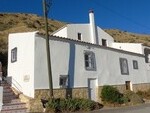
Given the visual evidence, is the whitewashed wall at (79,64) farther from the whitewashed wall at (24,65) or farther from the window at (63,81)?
the whitewashed wall at (24,65)

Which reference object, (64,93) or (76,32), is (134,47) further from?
(64,93)

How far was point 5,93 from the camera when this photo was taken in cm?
2023

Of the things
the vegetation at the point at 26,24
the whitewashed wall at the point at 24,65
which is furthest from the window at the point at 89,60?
the vegetation at the point at 26,24

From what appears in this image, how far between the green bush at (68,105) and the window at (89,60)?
4.65m

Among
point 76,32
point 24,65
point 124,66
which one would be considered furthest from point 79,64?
point 76,32

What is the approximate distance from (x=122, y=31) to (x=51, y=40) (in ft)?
228

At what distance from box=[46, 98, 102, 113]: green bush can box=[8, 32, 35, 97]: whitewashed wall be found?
1.83 meters

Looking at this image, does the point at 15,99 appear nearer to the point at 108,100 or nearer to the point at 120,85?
the point at 108,100

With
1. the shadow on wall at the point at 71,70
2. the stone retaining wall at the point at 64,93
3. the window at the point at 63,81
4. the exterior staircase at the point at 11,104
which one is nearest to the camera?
the exterior staircase at the point at 11,104

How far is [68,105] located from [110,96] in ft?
19.9

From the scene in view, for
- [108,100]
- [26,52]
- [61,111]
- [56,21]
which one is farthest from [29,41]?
[56,21]

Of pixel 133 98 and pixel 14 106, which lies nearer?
pixel 14 106

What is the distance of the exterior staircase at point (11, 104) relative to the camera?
18.1 metres

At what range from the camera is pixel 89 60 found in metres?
24.5
